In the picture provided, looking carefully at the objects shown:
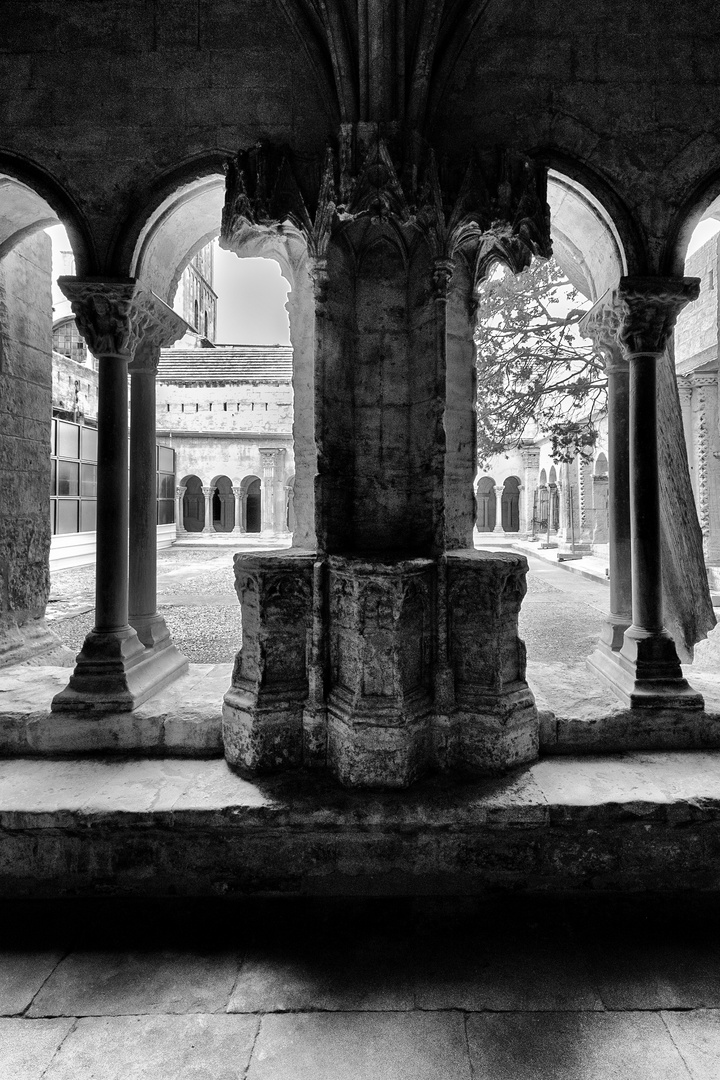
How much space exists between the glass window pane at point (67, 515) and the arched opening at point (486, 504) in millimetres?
13899

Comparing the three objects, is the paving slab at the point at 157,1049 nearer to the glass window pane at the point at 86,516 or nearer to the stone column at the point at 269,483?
the glass window pane at the point at 86,516

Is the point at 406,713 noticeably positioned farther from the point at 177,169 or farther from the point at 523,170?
the point at 177,169

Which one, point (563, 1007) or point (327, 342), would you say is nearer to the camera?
point (563, 1007)

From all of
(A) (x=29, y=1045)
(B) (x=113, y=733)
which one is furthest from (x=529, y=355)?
(A) (x=29, y=1045)

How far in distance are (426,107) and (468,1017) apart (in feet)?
10.4

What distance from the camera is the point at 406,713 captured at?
2.21 metres

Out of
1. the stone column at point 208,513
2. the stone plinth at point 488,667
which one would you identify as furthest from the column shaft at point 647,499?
the stone column at point 208,513

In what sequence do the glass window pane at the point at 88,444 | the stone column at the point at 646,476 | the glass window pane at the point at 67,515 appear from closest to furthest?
1. the stone column at the point at 646,476
2. the glass window pane at the point at 67,515
3. the glass window pane at the point at 88,444

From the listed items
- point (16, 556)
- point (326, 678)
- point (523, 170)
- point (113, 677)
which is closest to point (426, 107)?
point (523, 170)

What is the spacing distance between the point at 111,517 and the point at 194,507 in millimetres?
22027

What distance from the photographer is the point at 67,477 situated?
1239 centimetres

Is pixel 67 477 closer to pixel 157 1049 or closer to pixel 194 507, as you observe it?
pixel 194 507

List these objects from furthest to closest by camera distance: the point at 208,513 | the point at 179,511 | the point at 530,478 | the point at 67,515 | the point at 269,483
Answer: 1. the point at 530,478
2. the point at 179,511
3. the point at 269,483
4. the point at 208,513
5. the point at 67,515

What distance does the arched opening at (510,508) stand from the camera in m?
25.4
